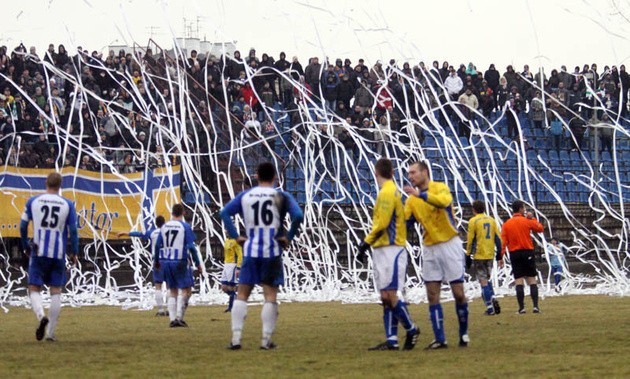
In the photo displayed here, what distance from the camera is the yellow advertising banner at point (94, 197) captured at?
2989 cm

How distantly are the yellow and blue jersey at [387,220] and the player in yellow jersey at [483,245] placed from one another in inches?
341

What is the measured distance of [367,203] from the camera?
34969 mm

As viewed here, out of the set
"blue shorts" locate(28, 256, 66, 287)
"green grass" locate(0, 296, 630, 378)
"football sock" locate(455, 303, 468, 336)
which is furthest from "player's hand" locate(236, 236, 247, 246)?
"blue shorts" locate(28, 256, 66, 287)

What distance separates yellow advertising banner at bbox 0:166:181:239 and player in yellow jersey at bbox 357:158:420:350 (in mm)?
16104

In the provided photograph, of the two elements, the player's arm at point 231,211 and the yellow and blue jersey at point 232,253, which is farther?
the yellow and blue jersey at point 232,253

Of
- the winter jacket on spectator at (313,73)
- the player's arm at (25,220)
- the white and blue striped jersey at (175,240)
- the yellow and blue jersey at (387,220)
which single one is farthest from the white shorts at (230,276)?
the winter jacket on spectator at (313,73)

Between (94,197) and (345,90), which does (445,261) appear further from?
(345,90)

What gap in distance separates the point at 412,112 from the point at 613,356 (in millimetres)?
27700

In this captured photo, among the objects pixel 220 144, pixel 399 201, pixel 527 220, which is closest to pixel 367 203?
pixel 220 144

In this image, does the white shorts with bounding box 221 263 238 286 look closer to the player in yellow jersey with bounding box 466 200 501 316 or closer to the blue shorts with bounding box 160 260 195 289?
the blue shorts with bounding box 160 260 195 289

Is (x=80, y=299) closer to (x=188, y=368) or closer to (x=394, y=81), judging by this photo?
(x=394, y=81)

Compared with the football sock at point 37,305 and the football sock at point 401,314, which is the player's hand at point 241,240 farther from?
the football sock at point 37,305

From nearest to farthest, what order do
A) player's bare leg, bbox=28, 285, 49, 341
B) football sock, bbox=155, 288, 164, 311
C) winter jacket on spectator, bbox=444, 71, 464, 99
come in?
player's bare leg, bbox=28, 285, 49, 341
football sock, bbox=155, 288, 164, 311
winter jacket on spectator, bbox=444, 71, 464, 99

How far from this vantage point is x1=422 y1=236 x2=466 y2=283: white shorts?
1389 centimetres
